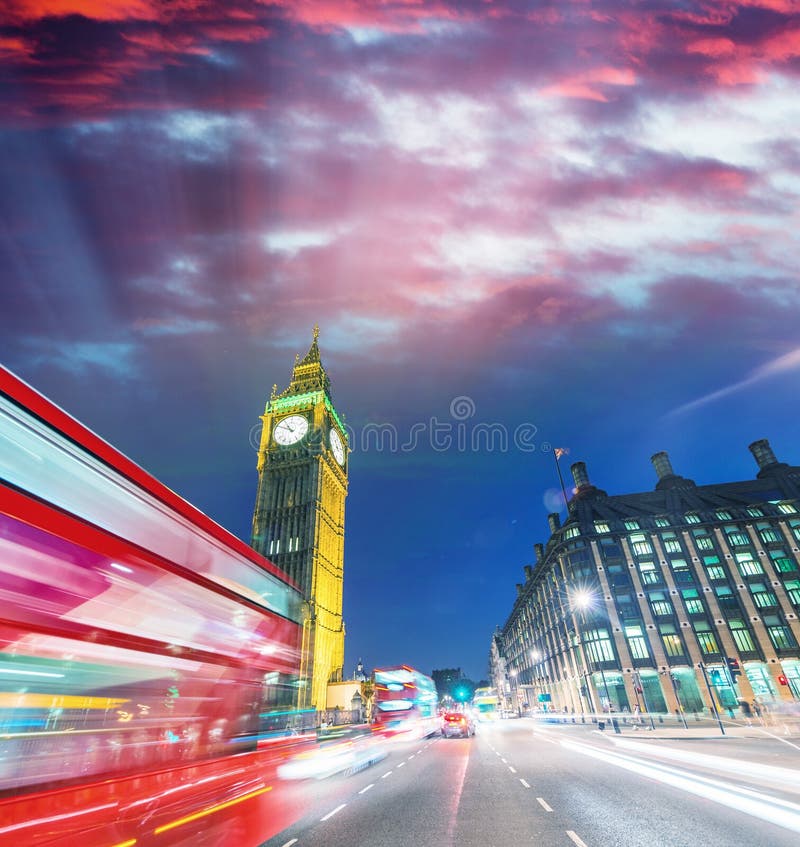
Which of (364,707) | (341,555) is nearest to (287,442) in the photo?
(341,555)

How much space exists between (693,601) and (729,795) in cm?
5726

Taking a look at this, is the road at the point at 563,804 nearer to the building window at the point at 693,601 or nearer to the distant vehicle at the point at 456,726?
the distant vehicle at the point at 456,726

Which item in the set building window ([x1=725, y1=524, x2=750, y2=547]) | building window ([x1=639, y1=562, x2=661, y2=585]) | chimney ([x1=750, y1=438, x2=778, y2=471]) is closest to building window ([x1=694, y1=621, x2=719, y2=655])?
building window ([x1=639, y1=562, x2=661, y2=585])

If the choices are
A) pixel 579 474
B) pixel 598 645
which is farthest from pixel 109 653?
pixel 579 474

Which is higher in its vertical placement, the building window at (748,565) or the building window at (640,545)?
the building window at (640,545)

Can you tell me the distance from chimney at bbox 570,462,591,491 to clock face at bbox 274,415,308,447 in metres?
51.9

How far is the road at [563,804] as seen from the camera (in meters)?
7.88

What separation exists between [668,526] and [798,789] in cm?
6004

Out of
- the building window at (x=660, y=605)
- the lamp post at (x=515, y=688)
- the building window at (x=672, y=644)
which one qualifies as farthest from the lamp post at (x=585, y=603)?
the lamp post at (x=515, y=688)

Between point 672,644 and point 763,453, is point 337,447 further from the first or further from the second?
point 763,453

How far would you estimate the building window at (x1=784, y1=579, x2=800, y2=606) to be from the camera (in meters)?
54.3

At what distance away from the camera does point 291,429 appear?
82.0 meters

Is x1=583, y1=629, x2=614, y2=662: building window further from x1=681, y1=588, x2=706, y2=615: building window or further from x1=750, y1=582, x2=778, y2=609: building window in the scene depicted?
x1=750, y1=582, x2=778, y2=609: building window

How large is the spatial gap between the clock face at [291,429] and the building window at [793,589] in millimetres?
78466
